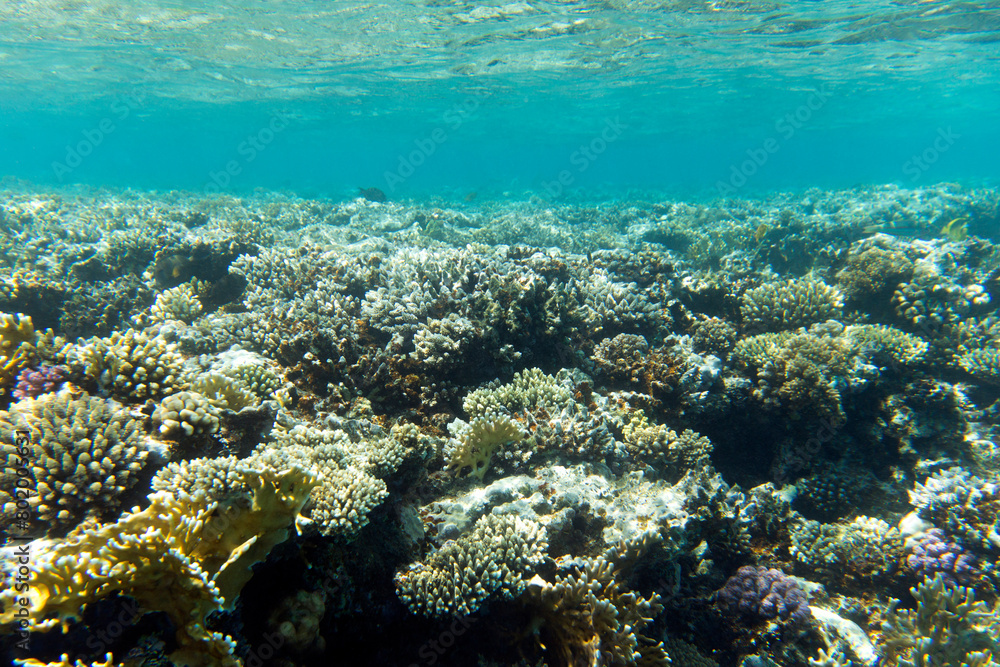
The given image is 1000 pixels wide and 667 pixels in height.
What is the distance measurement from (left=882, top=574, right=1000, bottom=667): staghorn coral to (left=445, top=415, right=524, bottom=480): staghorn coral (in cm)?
436

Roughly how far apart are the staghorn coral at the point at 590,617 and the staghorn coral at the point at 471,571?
0.84ft

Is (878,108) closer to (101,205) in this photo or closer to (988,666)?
(988,666)

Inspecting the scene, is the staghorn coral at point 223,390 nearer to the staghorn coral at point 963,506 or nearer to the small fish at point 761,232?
the staghorn coral at point 963,506

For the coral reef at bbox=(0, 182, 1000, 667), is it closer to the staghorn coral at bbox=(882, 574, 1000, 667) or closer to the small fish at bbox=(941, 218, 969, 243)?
the staghorn coral at bbox=(882, 574, 1000, 667)

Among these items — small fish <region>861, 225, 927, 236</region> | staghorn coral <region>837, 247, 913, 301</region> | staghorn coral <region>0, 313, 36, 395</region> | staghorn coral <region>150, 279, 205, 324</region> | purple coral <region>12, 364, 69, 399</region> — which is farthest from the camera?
small fish <region>861, 225, 927, 236</region>

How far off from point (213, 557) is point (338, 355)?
3.58 metres

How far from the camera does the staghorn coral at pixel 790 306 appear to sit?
27.2 feet

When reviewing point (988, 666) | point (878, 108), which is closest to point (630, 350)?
point (988, 666)

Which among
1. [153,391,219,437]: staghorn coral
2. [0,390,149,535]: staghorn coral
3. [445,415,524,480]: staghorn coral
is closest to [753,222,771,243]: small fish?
[445,415,524,480]: staghorn coral

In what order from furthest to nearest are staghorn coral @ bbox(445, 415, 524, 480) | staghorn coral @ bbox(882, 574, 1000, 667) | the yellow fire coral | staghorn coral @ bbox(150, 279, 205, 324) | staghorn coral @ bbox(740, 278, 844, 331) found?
staghorn coral @ bbox(740, 278, 844, 331) < staghorn coral @ bbox(150, 279, 205, 324) < staghorn coral @ bbox(445, 415, 524, 480) < staghorn coral @ bbox(882, 574, 1000, 667) < the yellow fire coral

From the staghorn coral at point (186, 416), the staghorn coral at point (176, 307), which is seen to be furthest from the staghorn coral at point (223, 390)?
the staghorn coral at point (176, 307)

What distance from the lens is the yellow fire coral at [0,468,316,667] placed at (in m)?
2.50

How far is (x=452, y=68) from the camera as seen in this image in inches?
1236

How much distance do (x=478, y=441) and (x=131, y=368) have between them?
370 centimetres
